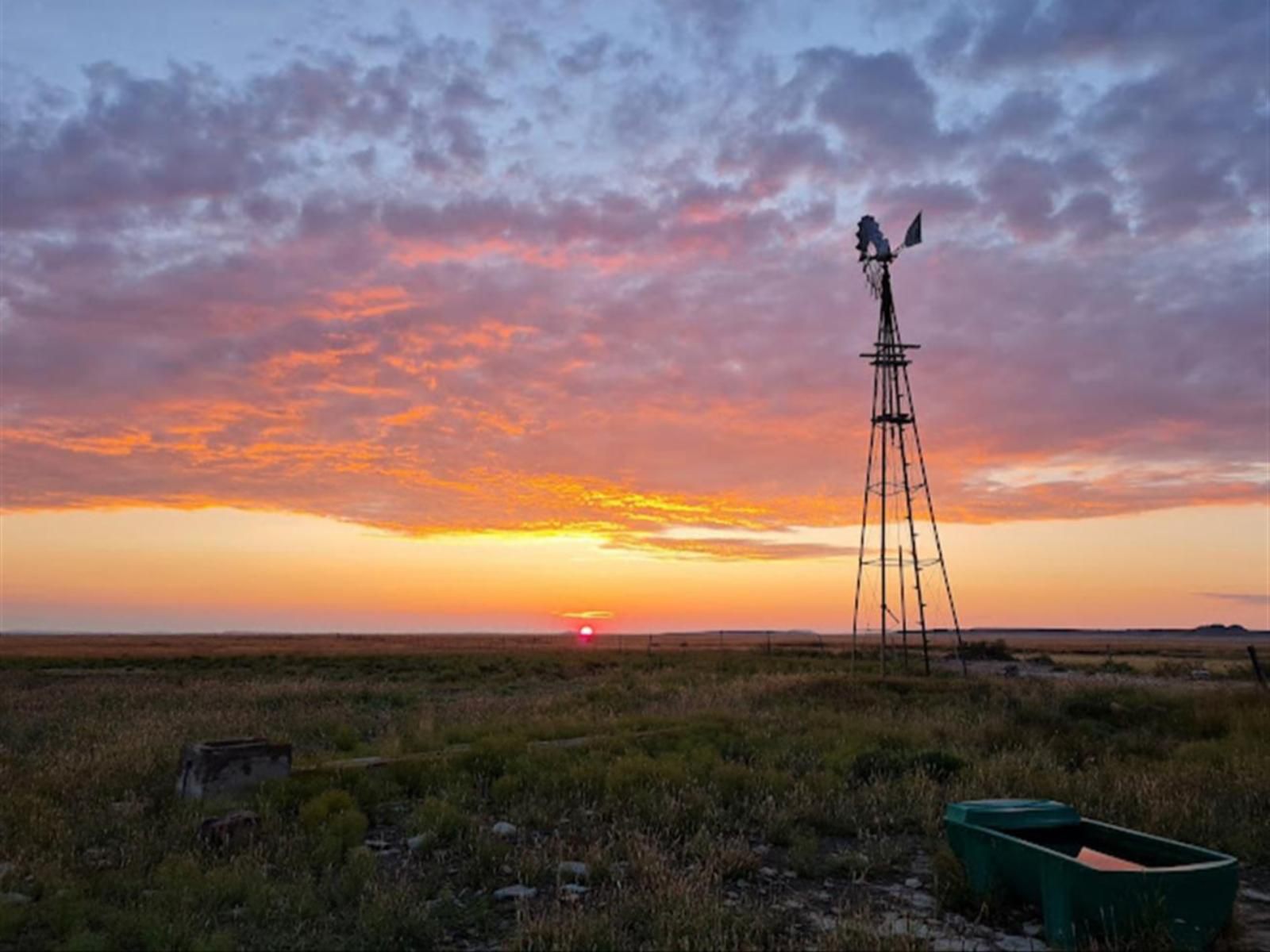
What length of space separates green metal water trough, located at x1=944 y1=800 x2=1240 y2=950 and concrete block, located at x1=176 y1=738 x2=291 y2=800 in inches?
300

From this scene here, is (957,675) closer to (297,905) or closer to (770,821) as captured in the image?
(770,821)

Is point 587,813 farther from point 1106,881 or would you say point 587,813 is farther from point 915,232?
point 915,232

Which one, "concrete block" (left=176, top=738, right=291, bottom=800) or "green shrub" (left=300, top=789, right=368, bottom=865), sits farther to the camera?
"concrete block" (left=176, top=738, right=291, bottom=800)

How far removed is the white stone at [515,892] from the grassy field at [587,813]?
0.05m

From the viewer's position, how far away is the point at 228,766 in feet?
34.9

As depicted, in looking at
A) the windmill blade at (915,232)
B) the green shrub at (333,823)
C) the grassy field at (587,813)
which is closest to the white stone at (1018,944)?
the grassy field at (587,813)

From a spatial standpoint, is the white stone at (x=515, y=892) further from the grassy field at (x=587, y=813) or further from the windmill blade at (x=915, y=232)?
the windmill blade at (x=915, y=232)

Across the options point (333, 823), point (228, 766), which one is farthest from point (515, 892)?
point (228, 766)

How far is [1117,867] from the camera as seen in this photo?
6801 mm

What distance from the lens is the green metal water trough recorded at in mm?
5859

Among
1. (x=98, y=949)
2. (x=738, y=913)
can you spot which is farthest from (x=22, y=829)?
(x=738, y=913)

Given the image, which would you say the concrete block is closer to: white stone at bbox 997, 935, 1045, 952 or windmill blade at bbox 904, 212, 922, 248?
white stone at bbox 997, 935, 1045, 952

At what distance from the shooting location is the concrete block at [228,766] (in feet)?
34.3

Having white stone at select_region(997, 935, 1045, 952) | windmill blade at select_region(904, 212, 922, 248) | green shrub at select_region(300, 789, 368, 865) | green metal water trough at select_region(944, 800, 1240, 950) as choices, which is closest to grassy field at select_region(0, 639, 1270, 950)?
green shrub at select_region(300, 789, 368, 865)
